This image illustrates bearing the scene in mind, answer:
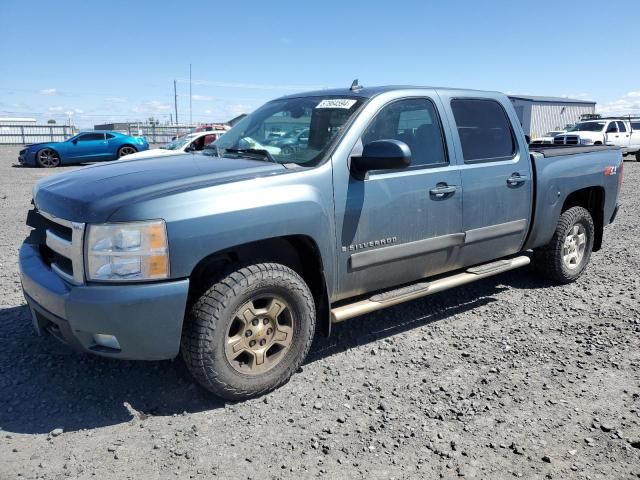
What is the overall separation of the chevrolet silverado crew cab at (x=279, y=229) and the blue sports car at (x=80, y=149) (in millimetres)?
17789

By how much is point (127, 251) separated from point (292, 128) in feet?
5.60

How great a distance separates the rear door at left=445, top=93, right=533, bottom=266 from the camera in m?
4.33

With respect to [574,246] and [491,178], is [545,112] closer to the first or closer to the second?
[574,246]

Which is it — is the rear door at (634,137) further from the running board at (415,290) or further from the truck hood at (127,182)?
the truck hood at (127,182)

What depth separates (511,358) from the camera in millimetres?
3961

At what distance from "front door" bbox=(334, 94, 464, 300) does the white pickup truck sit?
21.0 m

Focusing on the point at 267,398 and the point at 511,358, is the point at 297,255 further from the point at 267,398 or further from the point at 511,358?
the point at 511,358

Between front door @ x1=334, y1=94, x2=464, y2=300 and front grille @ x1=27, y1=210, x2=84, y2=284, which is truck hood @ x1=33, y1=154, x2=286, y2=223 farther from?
front door @ x1=334, y1=94, x2=464, y2=300

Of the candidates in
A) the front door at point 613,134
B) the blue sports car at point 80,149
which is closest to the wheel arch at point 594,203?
the blue sports car at point 80,149

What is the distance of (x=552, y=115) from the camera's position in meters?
49.1

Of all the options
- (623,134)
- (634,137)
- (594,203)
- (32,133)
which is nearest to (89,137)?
(32,133)

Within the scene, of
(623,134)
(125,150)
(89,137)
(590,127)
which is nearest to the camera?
(89,137)

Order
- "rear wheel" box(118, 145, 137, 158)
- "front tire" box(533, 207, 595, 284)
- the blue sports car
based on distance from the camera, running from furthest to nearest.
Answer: "rear wheel" box(118, 145, 137, 158)
the blue sports car
"front tire" box(533, 207, 595, 284)

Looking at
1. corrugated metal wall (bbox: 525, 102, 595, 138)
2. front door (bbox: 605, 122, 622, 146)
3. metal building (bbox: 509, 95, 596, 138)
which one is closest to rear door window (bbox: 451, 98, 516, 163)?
front door (bbox: 605, 122, 622, 146)
